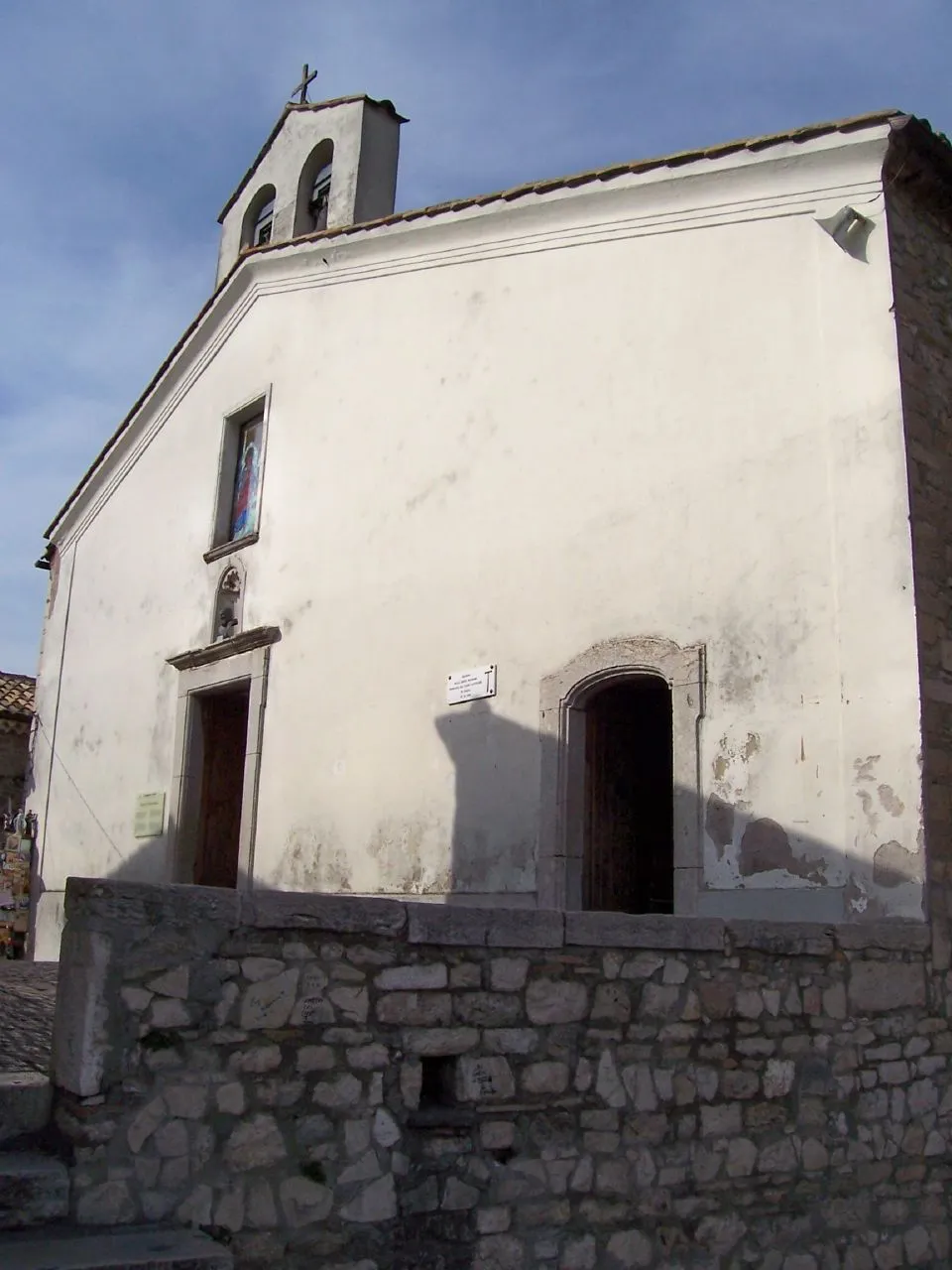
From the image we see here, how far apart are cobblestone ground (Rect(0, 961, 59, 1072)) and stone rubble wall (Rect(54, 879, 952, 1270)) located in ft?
2.55

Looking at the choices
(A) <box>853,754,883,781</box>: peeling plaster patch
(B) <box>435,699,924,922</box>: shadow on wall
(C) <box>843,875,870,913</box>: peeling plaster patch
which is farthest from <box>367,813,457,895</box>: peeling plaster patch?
(A) <box>853,754,883,781</box>: peeling plaster patch

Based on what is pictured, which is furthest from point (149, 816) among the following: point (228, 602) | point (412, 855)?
point (412, 855)

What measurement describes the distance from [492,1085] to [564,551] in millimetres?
4381

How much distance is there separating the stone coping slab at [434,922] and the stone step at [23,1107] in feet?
1.69

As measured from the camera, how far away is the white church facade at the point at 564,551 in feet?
21.9

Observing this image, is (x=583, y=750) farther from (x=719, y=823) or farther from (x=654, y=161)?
(x=654, y=161)

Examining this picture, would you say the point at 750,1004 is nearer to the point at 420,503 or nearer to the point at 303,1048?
the point at 303,1048

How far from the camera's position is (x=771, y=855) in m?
6.59

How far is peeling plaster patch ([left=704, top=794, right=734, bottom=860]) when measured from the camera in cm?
681

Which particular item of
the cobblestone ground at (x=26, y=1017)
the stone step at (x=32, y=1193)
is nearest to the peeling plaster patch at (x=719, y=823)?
the cobblestone ground at (x=26, y=1017)

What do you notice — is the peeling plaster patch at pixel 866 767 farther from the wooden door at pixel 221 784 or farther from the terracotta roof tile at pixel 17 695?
the terracotta roof tile at pixel 17 695

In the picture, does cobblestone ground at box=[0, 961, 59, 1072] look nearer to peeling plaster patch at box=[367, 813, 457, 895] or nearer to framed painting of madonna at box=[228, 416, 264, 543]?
peeling plaster patch at box=[367, 813, 457, 895]

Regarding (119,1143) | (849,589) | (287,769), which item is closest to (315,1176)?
(119,1143)

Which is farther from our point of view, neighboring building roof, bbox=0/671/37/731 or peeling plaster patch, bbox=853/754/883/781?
neighboring building roof, bbox=0/671/37/731
